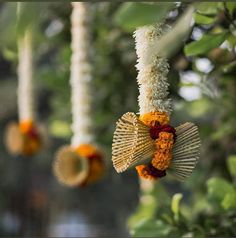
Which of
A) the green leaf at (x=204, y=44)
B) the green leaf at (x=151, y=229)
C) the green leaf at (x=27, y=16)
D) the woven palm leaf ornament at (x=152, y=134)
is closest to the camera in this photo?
the green leaf at (x=27, y=16)

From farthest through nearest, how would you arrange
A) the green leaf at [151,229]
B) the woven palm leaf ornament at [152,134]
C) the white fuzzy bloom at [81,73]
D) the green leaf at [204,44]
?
the white fuzzy bloom at [81,73]
the green leaf at [151,229]
the green leaf at [204,44]
the woven palm leaf ornament at [152,134]

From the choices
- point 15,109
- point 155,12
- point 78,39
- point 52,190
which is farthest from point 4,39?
point 52,190

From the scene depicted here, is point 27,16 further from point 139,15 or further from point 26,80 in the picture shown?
point 26,80

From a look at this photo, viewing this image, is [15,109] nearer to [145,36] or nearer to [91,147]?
[91,147]

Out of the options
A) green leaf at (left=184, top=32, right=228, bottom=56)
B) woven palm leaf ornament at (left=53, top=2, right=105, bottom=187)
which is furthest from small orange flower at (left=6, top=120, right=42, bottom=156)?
Result: green leaf at (left=184, top=32, right=228, bottom=56)

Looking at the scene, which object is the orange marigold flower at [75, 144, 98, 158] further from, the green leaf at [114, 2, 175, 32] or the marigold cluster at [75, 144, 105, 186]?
the green leaf at [114, 2, 175, 32]

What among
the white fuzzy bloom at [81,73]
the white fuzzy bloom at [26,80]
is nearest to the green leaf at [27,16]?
the white fuzzy bloom at [81,73]

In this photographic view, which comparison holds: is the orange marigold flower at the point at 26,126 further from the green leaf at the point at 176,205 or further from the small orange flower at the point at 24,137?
the green leaf at the point at 176,205

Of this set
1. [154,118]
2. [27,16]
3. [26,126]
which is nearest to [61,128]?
[26,126]
